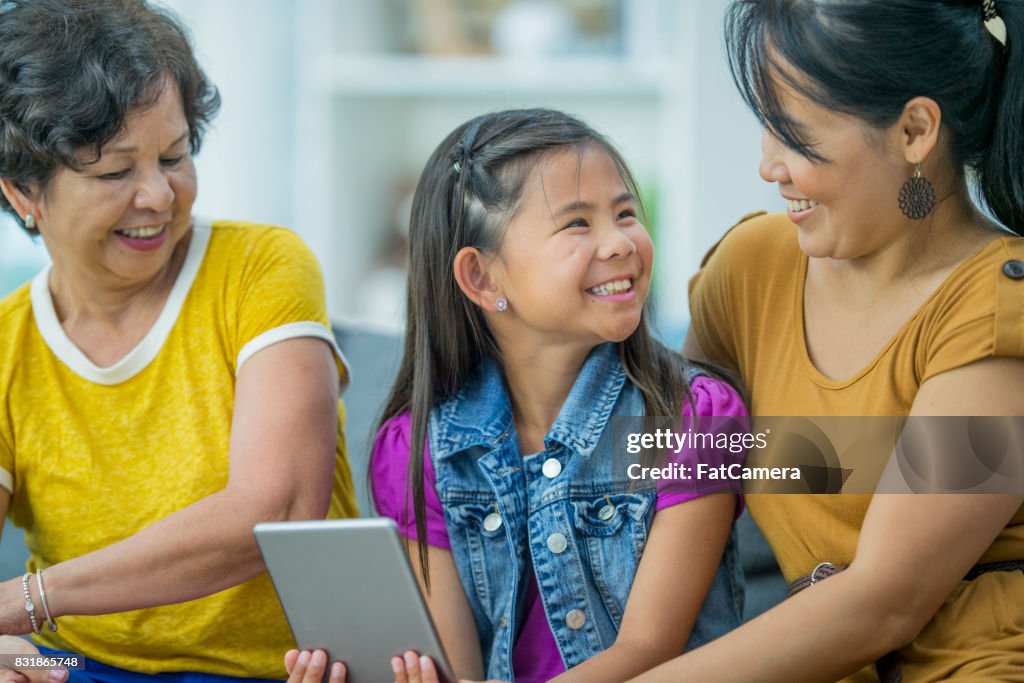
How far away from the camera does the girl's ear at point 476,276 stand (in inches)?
53.9

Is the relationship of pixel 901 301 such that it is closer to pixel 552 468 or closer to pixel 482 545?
pixel 552 468

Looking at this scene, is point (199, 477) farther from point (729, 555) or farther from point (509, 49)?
point (509, 49)

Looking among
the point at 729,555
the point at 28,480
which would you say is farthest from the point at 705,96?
the point at 28,480

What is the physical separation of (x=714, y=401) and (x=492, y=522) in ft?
0.95

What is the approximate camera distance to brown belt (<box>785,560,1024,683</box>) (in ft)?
3.71

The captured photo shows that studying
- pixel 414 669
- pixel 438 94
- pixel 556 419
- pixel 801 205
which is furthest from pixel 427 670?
pixel 438 94

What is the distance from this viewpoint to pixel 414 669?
108cm

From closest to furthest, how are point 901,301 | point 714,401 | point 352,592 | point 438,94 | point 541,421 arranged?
1. point 352,592
2. point 901,301
3. point 714,401
4. point 541,421
5. point 438,94

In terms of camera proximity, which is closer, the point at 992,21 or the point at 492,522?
the point at 992,21

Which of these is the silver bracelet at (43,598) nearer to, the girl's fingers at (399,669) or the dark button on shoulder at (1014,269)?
the girl's fingers at (399,669)

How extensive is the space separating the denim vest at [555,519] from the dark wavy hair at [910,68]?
407 millimetres

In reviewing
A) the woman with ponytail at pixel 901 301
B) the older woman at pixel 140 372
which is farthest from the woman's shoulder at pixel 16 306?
the woman with ponytail at pixel 901 301

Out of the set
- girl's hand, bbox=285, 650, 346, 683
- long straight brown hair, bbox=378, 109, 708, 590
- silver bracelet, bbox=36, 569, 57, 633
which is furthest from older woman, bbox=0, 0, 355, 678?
girl's hand, bbox=285, 650, 346, 683

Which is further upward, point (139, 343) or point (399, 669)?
point (139, 343)
